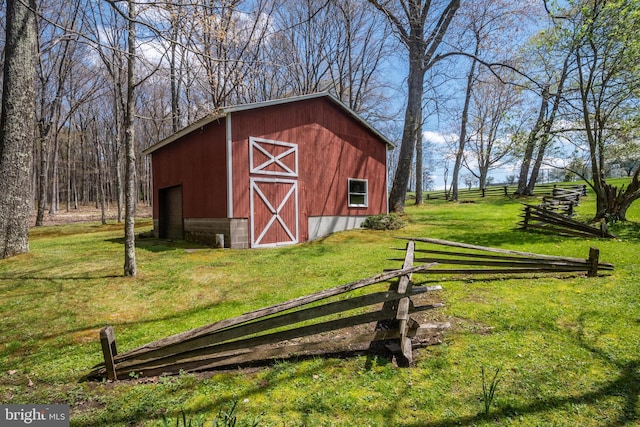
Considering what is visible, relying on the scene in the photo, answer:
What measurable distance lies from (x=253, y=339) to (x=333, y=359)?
0.98 meters

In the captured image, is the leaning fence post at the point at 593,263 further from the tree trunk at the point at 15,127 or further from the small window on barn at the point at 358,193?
the tree trunk at the point at 15,127

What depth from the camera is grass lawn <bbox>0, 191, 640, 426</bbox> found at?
268cm

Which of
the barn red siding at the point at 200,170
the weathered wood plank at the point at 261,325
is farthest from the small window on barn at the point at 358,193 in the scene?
the weathered wood plank at the point at 261,325

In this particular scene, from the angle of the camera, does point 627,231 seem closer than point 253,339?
No

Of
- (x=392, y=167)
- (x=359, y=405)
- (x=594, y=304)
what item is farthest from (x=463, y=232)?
(x=392, y=167)

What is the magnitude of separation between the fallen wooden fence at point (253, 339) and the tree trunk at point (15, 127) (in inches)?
298

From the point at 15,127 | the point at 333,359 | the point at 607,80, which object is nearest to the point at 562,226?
the point at 607,80

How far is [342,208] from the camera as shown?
47.3 ft

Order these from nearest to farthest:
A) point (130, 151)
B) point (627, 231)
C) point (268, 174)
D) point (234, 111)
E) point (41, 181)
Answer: point (130, 151), point (627, 231), point (234, 111), point (268, 174), point (41, 181)

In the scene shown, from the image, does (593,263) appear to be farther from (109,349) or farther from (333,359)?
(109,349)

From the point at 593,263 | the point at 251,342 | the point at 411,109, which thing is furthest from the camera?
the point at 411,109

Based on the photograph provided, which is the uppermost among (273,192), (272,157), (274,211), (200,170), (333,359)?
(272,157)

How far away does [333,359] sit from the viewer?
3.58m

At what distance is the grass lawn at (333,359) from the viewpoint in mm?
2682
